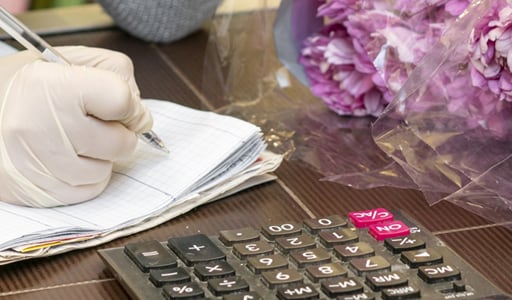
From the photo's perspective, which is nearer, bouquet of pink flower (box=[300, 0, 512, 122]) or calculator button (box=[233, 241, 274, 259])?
calculator button (box=[233, 241, 274, 259])

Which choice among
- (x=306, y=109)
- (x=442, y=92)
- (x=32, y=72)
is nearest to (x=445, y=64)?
(x=442, y=92)

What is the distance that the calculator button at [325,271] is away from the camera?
632 millimetres

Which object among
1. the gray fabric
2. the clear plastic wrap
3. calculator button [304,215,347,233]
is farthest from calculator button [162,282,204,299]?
the gray fabric

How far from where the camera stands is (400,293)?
62 cm

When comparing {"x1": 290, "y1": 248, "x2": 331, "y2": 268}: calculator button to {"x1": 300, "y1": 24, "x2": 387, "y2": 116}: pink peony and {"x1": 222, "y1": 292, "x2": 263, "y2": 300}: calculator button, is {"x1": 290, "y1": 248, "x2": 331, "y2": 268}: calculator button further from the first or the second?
{"x1": 300, "y1": 24, "x2": 387, "y2": 116}: pink peony

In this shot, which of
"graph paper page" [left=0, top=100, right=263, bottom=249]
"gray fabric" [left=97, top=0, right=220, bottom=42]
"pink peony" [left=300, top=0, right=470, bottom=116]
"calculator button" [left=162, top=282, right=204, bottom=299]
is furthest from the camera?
"gray fabric" [left=97, top=0, right=220, bottom=42]

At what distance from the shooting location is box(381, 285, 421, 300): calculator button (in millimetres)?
616

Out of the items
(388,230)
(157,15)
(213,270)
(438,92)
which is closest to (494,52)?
(438,92)

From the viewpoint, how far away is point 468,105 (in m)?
0.83

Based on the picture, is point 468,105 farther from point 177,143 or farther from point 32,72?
point 32,72

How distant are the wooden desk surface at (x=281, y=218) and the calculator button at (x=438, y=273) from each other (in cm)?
5

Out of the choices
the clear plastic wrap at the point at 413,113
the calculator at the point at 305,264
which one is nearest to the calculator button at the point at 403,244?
the calculator at the point at 305,264

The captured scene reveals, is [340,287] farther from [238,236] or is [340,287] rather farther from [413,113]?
[413,113]

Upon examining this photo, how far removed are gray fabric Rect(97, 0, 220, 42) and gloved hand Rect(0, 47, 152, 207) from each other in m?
0.33
